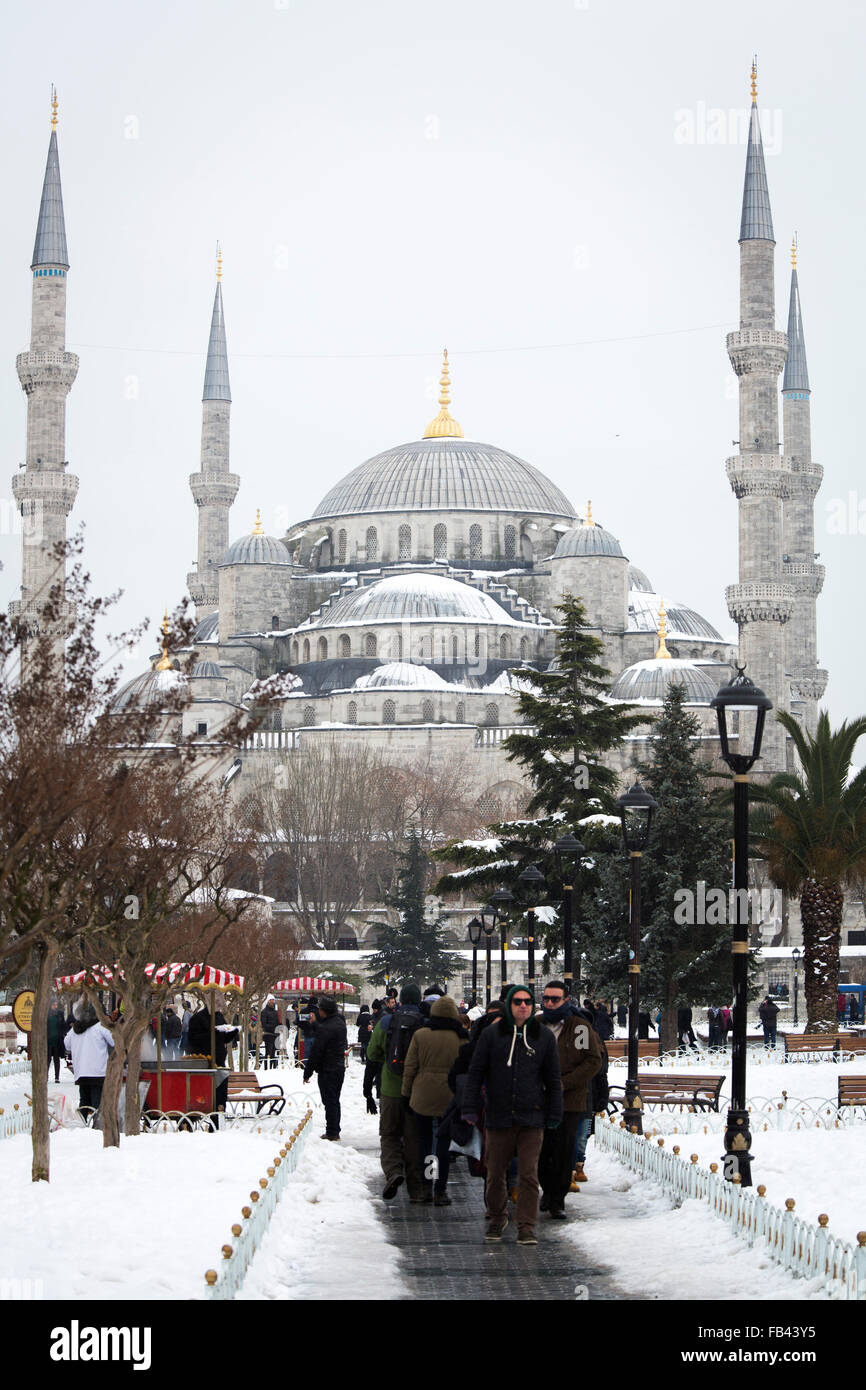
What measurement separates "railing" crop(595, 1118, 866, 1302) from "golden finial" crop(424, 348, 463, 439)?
72.0 meters

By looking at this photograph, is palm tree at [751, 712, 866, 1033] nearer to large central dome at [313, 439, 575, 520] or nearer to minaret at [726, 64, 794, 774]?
minaret at [726, 64, 794, 774]

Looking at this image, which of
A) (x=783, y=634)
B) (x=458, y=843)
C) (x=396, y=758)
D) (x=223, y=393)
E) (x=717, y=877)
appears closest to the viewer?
(x=717, y=877)

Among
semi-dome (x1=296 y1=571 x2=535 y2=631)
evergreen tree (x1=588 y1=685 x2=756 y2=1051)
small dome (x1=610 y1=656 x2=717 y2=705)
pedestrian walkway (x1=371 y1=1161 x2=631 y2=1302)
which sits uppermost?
semi-dome (x1=296 y1=571 x2=535 y2=631)

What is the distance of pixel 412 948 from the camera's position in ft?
144

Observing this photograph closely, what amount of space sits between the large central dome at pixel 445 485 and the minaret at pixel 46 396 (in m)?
22.7

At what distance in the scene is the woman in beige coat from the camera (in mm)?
11477

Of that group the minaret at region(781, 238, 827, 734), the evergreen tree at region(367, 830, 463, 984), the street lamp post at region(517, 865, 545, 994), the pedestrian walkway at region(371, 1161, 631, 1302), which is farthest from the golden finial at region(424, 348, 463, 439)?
the pedestrian walkway at region(371, 1161, 631, 1302)

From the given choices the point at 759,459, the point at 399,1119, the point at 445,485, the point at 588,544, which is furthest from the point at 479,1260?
the point at 445,485

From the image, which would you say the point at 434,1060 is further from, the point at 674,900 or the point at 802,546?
the point at 802,546

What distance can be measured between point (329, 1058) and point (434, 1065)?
288cm

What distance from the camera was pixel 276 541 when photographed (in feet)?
242

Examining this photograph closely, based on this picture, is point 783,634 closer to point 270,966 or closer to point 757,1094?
point 270,966
